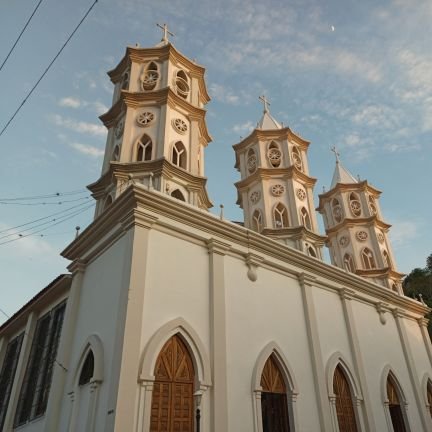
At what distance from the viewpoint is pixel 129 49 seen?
16688 millimetres

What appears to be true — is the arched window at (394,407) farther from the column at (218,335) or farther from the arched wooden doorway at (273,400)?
the column at (218,335)

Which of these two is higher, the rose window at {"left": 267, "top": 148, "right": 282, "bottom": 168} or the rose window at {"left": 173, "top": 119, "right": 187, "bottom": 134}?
the rose window at {"left": 267, "top": 148, "right": 282, "bottom": 168}

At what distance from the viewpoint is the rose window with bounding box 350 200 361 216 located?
25.3 meters

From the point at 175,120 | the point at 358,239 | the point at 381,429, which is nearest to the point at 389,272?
the point at 358,239

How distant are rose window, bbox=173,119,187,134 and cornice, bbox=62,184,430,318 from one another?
469 cm

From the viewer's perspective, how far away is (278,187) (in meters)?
20.6

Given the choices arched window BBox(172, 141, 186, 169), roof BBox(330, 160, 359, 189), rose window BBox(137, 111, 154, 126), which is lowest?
arched window BBox(172, 141, 186, 169)

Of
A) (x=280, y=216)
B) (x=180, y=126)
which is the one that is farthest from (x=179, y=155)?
(x=280, y=216)

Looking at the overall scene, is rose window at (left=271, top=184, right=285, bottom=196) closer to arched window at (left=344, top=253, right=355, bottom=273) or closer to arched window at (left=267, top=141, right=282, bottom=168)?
arched window at (left=267, top=141, right=282, bottom=168)

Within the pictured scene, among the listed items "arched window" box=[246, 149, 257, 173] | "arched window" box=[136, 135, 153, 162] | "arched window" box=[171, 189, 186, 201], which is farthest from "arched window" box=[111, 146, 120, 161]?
"arched window" box=[246, 149, 257, 173]

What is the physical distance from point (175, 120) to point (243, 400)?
960 centimetres

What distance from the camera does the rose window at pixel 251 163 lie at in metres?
21.9

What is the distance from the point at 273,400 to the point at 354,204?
16951 mm

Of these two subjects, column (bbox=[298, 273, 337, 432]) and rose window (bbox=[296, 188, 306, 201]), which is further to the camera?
rose window (bbox=[296, 188, 306, 201])
